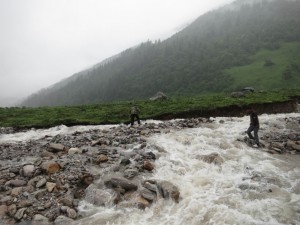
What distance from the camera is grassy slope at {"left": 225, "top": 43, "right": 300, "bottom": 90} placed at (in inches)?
4119

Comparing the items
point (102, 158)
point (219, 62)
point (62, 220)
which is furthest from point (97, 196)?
point (219, 62)

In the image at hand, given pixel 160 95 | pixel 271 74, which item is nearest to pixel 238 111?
pixel 160 95

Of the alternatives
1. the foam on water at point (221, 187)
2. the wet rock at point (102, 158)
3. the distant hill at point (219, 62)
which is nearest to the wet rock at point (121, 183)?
the foam on water at point (221, 187)

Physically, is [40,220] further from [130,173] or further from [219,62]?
[219,62]

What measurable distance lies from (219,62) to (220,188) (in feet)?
422

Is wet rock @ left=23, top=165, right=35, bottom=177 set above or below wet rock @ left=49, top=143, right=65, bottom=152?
below

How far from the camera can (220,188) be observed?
571 inches

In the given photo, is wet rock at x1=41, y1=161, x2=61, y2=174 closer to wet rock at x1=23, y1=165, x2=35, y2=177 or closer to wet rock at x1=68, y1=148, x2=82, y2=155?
wet rock at x1=23, y1=165, x2=35, y2=177

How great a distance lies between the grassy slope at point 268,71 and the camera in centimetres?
10462

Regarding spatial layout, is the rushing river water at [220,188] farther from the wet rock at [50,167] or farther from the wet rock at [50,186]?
the wet rock at [50,167]

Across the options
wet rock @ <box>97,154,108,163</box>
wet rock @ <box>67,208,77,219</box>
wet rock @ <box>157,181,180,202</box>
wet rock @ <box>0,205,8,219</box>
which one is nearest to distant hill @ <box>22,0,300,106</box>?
wet rock @ <box>97,154,108,163</box>

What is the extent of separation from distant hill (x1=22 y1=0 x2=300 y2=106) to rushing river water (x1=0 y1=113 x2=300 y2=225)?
90.2m

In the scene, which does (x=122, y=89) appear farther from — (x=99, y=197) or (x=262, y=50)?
(x=99, y=197)

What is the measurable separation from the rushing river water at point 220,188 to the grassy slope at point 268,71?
88.7m
